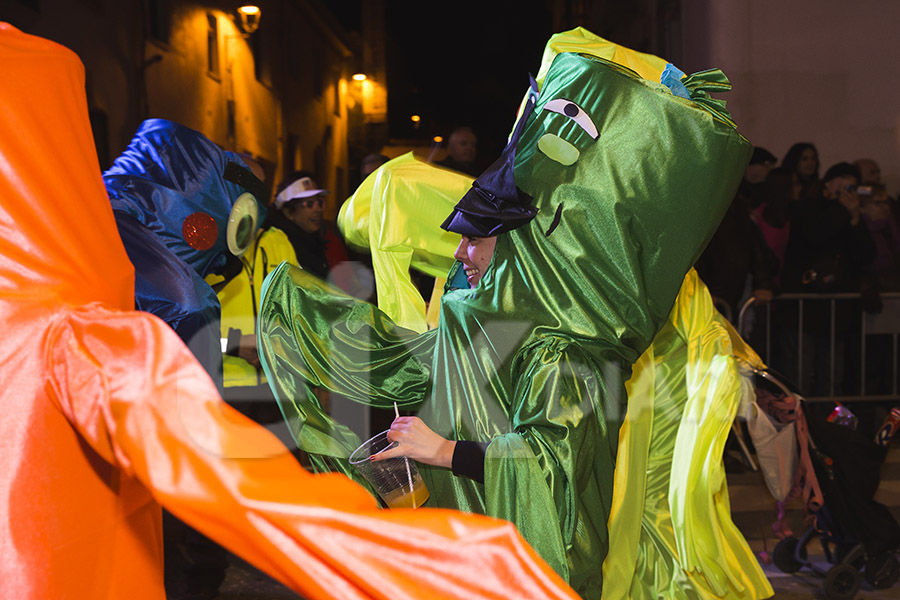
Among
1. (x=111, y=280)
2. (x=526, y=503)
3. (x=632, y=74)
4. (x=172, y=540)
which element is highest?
(x=632, y=74)

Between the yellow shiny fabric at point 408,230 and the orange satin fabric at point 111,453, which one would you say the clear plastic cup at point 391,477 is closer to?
the orange satin fabric at point 111,453

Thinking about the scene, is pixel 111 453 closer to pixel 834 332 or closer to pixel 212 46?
pixel 834 332

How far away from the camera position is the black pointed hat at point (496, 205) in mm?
1856

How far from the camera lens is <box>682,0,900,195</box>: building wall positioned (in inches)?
272

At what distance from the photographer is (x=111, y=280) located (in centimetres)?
104

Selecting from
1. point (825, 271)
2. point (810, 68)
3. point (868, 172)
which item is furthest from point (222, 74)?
point (825, 271)

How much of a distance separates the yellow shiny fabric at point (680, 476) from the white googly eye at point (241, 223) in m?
1.40

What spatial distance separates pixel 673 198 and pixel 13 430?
133cm

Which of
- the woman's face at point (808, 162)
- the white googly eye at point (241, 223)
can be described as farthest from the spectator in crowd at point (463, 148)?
the woman's face at point (808, 162)

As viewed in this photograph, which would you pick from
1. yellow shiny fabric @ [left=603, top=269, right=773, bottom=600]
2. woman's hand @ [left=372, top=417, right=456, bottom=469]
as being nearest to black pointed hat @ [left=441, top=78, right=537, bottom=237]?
woman's hand @ [left=372, top=417, right=456, bottom=469]

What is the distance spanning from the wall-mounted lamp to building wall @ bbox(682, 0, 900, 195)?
5141 millimetres

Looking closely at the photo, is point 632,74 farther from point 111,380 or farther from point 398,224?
point 111,380


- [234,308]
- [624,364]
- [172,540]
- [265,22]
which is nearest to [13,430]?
[624,364]

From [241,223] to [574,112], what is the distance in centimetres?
145
